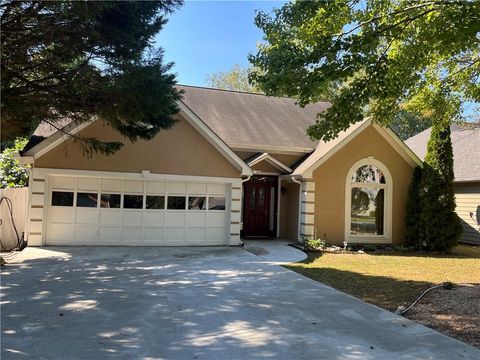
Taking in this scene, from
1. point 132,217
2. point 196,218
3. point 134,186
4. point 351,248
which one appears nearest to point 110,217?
point 132,217

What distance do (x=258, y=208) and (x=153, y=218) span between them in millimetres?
4802

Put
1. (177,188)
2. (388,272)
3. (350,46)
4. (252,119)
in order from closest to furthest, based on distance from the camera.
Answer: (350,46) → (388,272) → (177,188) → (252,119)

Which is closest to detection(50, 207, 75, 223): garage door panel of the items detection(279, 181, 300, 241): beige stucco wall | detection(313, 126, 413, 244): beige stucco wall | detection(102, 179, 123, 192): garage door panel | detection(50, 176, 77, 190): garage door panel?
detection(50, 176, 77, 190): garage door panel

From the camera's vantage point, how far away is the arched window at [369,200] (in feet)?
55.3

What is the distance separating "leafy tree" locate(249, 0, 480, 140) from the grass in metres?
3.29

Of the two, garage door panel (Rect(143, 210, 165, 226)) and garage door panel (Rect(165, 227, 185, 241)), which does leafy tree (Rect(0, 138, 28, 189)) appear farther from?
garage door panel (Rect(165, 227, 185, 241))

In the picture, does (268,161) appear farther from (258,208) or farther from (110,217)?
(110,217)

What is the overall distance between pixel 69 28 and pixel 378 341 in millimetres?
6999

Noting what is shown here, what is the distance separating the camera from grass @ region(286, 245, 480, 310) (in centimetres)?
875

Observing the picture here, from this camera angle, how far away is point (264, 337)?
229 inches

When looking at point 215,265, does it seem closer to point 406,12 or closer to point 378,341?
point 378,341

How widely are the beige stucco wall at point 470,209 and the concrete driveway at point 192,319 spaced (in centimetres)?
1240

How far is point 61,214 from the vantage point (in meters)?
14.0

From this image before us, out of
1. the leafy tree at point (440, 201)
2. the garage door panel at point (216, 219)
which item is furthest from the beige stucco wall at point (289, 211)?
the leafy tree at point (440, 201)
